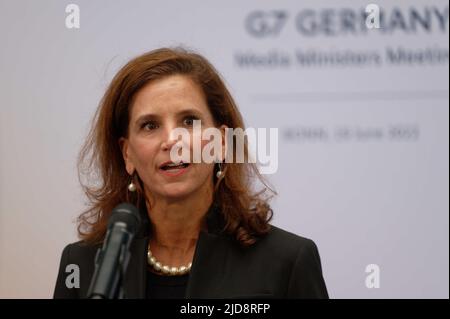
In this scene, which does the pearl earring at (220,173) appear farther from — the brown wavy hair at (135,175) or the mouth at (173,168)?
the mouth at (173,168)

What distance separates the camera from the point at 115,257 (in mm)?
1177

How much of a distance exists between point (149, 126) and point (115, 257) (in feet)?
2.62

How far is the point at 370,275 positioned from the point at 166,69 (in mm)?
1028

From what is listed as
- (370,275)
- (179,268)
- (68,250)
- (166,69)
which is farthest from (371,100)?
(68,250)

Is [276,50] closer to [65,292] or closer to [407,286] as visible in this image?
[407,286]

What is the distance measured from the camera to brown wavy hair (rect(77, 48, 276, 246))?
6.45 ft

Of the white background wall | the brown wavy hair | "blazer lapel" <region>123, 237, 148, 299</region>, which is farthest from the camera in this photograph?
the white background wall

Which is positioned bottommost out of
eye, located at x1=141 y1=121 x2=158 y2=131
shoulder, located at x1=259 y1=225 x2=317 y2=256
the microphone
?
→ shoulder, located at x1=259 y1=225 x2=317 y2=256

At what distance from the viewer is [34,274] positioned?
95.5 inches

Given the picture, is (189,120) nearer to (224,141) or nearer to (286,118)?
(224,141)

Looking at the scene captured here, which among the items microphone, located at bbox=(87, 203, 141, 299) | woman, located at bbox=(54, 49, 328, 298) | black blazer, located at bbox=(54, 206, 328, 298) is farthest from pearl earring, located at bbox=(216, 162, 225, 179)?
microphone, located at bbox=(87, 203, 141, 299)

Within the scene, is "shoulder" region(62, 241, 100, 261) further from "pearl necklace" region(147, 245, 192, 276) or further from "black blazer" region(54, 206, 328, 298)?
"pearl necklace" region(147, 245, 192, 276)

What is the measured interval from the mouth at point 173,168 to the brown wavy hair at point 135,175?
197 millimetres

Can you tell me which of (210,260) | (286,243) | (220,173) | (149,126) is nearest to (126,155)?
(149,126)
